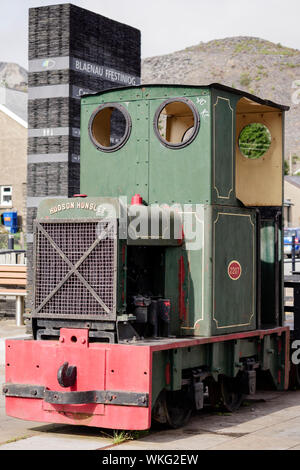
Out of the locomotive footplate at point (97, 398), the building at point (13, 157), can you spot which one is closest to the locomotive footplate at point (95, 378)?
the locomotive footplate at point (97, 398)

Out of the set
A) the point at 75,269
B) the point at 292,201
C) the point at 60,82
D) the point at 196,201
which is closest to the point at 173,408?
the point at 75,269

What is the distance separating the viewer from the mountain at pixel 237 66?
6309 inches

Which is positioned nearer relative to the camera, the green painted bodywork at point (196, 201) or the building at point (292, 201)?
the green painted bodywork at point (196, 201)

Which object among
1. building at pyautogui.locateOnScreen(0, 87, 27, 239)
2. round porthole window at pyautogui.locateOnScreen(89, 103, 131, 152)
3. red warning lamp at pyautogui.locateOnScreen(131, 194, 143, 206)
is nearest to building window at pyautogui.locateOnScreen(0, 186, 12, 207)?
building at pyautogui.locateOnScreen(0, 87, 27, 239)

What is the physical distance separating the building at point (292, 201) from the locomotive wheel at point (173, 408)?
5847 centimetres

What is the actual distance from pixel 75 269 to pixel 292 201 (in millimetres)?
61067

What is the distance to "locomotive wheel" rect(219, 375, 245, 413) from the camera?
360 inches

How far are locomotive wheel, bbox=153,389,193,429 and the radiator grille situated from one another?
3.42 ft

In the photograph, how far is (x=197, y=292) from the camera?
8500 mm

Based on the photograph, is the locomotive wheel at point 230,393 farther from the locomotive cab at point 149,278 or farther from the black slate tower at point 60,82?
the black slate tower at point 60,82

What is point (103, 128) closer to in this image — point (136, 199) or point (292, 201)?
point (136, 199)

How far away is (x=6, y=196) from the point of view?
135 ft

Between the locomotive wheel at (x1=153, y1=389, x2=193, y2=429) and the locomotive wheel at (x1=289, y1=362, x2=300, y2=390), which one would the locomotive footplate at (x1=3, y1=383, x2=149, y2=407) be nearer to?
the locomotive wheel at (x1=153, y1=389, x2=193, y2=429)

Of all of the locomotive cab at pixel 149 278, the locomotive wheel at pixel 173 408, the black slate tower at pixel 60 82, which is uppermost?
the black slate tower at pixel 60 82
